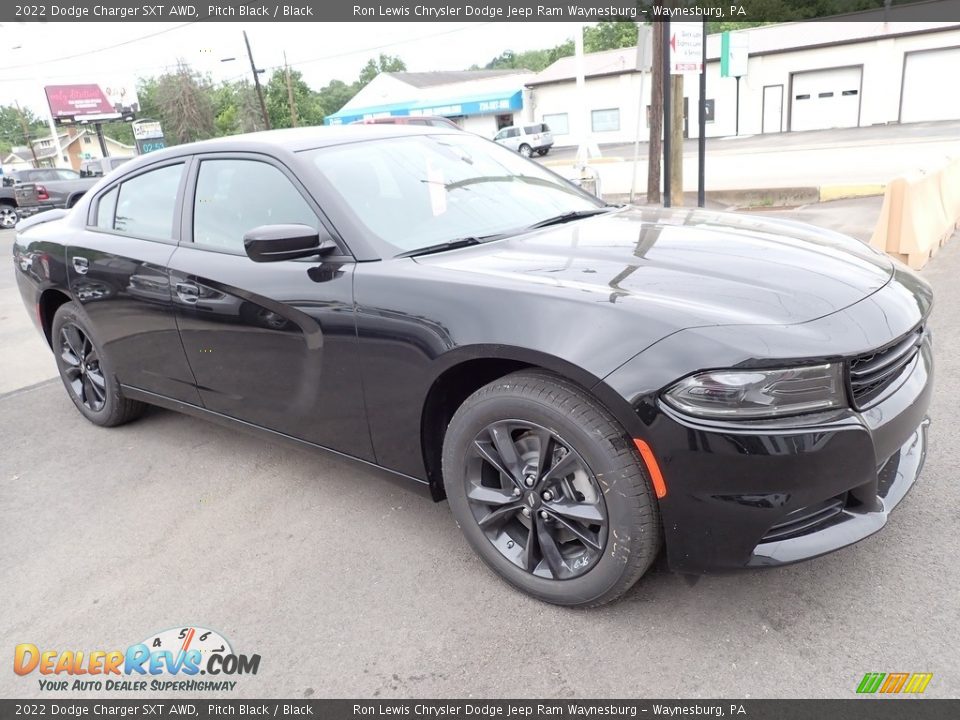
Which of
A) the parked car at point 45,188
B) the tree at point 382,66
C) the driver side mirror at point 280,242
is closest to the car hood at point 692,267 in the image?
the driver side mirror at point 280,242

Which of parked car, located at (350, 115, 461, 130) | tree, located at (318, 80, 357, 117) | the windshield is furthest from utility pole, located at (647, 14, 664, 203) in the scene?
tree, located at (318, 80, 357, 117)

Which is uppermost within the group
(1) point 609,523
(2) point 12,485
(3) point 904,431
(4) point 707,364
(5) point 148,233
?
(5) point 148,233

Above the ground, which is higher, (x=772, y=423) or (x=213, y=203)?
(x=213, y=203)

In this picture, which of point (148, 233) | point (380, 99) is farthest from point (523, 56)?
point (148, 233)

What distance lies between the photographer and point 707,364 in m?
2.01

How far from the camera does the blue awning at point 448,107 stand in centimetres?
4772

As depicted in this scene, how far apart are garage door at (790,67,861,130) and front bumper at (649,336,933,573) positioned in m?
39.3

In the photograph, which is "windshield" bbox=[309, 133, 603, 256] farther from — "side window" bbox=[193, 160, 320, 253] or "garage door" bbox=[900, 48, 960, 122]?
"garage door" bbox=[900, 48, 960, 122]

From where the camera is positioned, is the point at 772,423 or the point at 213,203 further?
the point at 213,203


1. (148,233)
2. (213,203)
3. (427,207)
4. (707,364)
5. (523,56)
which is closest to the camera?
(707,364)

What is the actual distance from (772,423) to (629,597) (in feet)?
2.90

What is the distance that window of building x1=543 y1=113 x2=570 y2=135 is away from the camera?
46625 millimetres

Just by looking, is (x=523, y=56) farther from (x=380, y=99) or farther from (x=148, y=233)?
(x=148, y=233)

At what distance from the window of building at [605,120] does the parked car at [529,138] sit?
20.0ft
